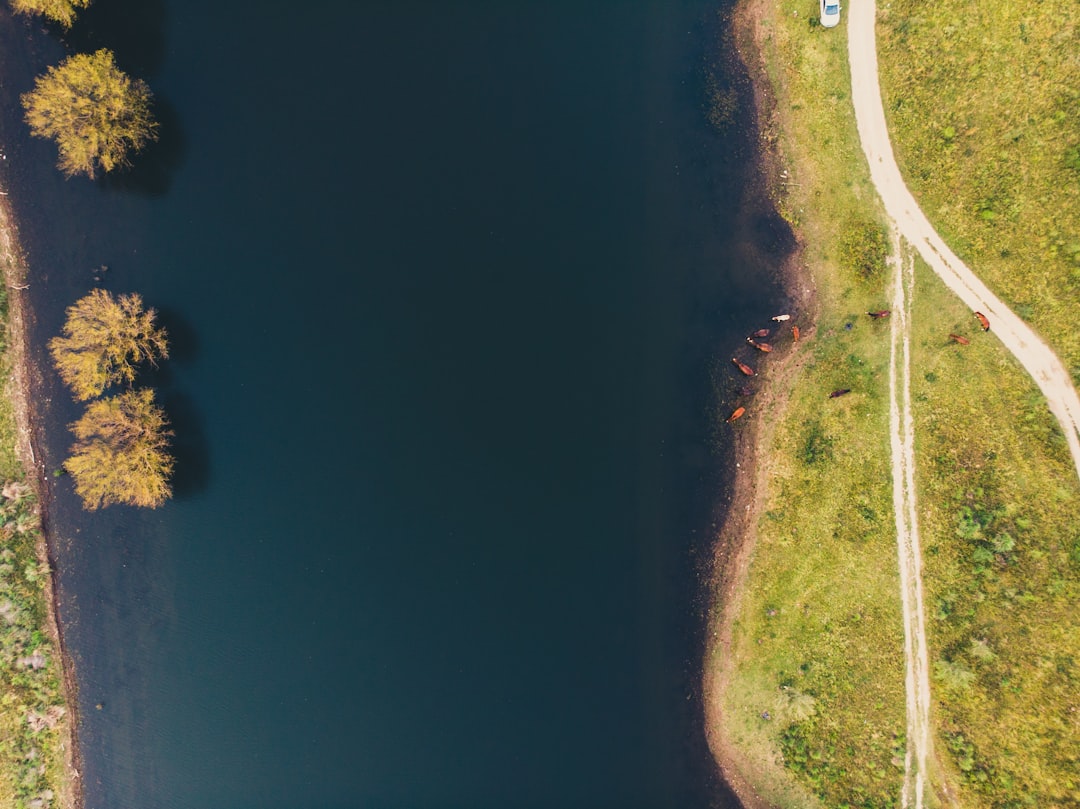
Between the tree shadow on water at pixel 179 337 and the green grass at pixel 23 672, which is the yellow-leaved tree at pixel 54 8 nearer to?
the tree shadow on water at pixel 179 337

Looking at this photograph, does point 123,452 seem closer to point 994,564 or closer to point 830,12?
point 830,12

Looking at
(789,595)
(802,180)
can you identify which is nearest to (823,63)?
(802,180)

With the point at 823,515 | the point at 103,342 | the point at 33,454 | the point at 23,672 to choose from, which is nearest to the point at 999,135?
the point at 823,515

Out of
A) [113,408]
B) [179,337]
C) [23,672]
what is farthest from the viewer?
[179,337]

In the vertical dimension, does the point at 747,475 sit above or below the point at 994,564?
above

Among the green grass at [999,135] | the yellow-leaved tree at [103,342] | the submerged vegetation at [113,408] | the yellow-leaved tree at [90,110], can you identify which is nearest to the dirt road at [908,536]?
the green grass at [999,135]

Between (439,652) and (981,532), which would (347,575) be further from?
(981,532)

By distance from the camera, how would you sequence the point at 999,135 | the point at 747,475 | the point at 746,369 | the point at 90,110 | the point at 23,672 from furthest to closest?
the point at 23,672 → the point at 747,475 → the point at 746,369 → the point at 90,110 → the point at 999,135
